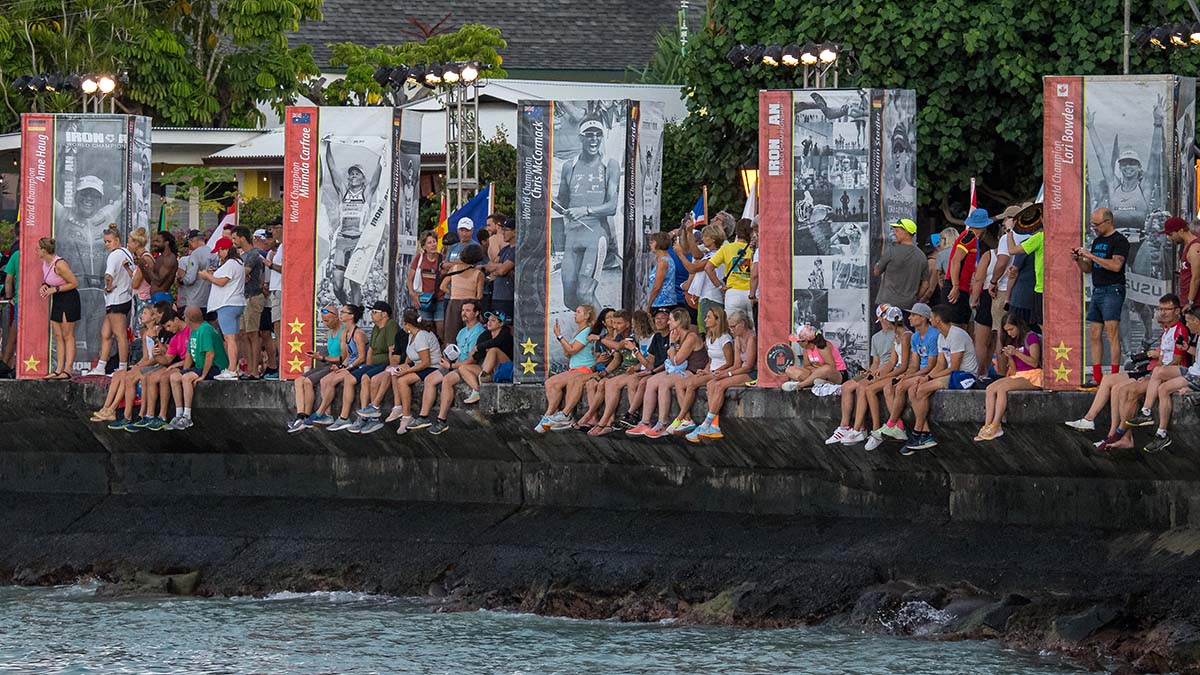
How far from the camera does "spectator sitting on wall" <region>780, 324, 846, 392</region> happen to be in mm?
20625

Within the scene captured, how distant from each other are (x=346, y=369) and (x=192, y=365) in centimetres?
200

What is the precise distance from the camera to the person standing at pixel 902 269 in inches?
831

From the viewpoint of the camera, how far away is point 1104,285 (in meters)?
19.5

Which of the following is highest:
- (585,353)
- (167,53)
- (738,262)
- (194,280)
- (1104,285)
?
(167,53)

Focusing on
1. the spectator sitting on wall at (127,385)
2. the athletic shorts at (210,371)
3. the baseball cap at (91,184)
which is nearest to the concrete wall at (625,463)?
the athletic shorts at (210,371)

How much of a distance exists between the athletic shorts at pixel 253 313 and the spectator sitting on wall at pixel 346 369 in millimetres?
1774

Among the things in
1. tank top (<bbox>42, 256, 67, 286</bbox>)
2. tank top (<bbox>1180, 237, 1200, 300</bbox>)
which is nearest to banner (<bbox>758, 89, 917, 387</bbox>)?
tank top (<bbox>1180, 237, 1200, 300</bbox>)

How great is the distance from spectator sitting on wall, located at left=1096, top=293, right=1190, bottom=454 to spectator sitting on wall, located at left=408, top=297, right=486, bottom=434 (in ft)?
22.0

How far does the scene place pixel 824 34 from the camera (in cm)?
3288

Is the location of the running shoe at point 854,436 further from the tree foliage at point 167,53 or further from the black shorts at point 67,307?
the tree foliage at point 167,53

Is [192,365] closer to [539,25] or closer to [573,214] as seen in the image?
Answer: [573,214]

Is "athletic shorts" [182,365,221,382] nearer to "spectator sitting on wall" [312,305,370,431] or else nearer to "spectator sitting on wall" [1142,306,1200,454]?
"spectator sitting on wall" [312,305,370,431]

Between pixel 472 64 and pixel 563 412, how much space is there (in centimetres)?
909

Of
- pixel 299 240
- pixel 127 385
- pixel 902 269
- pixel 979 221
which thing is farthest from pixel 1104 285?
pixel 127 385
